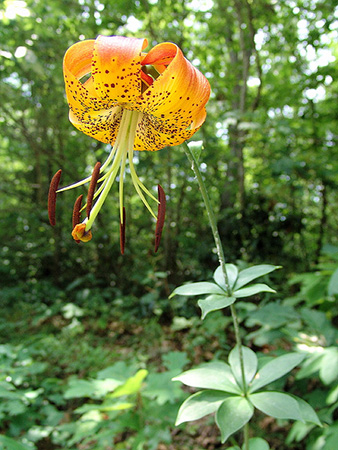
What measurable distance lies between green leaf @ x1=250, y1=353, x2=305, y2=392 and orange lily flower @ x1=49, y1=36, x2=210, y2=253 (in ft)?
1.41

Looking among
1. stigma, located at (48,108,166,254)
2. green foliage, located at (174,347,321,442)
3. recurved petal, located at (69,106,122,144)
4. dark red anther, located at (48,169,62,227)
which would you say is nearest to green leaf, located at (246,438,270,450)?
green foliage, located at (174,347,321,442)

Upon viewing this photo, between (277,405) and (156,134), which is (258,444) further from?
(156,134)

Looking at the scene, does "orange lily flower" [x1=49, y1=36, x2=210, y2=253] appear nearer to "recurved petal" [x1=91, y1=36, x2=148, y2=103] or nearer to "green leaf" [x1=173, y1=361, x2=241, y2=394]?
"recurved petal" [x1=91, y1=36, x2=148, y2=103]

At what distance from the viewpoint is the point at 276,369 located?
2.51 ft

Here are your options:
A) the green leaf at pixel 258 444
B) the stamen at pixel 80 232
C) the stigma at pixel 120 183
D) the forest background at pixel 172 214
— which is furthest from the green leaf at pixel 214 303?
the forest background at pixel 172 214

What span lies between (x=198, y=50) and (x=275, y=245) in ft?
→ 6.01

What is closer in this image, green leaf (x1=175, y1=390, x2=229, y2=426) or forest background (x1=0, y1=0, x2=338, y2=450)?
green leaf (x1=175, y1=390, x2=229, y2=426)

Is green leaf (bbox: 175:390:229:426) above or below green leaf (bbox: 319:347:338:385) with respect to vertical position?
above

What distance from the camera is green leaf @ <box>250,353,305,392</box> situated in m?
0.74

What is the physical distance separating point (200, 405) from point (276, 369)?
0.20 m

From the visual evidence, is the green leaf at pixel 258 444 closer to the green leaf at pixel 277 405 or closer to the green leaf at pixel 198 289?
the green leaf at pixel 277 405

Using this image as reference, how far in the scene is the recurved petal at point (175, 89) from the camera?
490 mm

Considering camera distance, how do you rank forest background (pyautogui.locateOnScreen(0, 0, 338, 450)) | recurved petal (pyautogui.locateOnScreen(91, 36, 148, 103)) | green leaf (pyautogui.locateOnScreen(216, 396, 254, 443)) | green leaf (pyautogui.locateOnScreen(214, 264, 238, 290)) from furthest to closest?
forest background (pyautogui.locateOnScreen(0, 0, 338, 450)) < green leaf (pyautogui.locateOnScreen(214, 264, 238, 290)) < green leaf (pyautogui.locateOnScreen(216, 396, 254, 443)) < recurved petal (pyautogui.locateOnScreen(91, 36, 148, 103))

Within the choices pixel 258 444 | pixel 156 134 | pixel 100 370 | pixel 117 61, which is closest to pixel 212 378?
pixel 258 444
